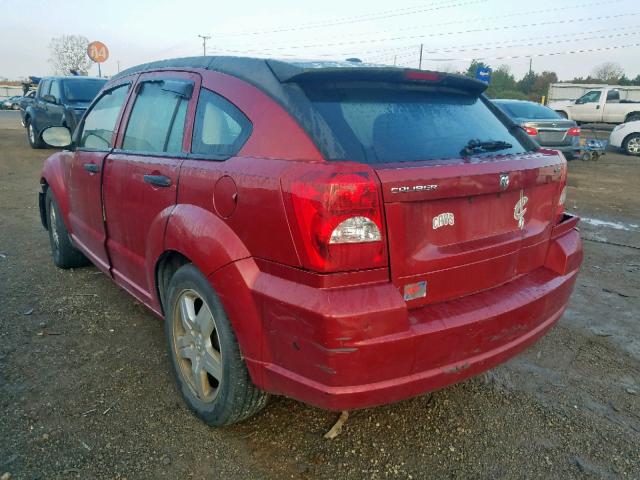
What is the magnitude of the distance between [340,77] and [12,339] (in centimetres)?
280

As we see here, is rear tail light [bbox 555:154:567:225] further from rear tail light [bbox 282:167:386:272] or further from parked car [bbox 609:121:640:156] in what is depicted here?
parked car [bbox 609:121:640:156]

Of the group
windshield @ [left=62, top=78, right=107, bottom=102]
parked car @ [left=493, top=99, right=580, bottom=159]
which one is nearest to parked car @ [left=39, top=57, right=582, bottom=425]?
parked car @ [left=493, top=99, right=580, bottom=159]

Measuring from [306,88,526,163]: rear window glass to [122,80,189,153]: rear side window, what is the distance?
0.92 m

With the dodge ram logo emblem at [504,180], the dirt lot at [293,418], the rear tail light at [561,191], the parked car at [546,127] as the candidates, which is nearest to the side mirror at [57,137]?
the dirt lot at [293,418]

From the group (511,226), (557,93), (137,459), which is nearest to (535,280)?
(511,226)

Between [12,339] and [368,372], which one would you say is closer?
[368,372]

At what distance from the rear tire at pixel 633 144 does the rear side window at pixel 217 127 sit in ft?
57.7

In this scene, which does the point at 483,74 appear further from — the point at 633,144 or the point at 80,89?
the point at 80,89

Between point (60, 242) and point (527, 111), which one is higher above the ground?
point (527, 111)

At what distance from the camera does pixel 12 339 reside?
11.3 feet

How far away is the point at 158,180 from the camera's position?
2750 millimetres

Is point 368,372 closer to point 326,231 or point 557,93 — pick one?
point 326,231

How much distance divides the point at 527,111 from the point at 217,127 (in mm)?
12370

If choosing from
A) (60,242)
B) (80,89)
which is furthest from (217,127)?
(80,89)
